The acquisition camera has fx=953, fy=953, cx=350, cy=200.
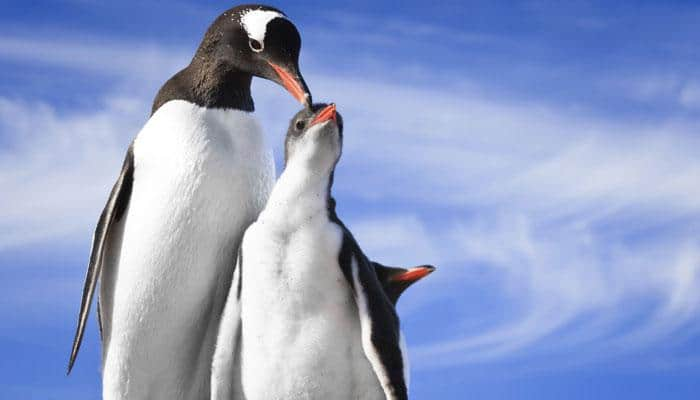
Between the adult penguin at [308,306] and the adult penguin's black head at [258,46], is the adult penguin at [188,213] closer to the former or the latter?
the adult penguin's black head at [258,46]

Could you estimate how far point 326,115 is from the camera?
3.51 metres

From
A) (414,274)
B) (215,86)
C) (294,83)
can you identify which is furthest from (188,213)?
(414,274)

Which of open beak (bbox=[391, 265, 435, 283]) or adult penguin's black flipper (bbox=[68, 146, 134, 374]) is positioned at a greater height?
adult penguin's black flipper (bbox=[68, 146, 134, 374])

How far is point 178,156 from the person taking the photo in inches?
159

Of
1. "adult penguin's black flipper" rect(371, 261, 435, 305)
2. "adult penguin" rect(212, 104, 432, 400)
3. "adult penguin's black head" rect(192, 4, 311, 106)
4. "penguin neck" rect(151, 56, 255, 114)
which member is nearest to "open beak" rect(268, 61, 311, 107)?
"adult penguin's black head" rect(192, 4, 311, 106)

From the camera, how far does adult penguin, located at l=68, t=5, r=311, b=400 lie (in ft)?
13.0

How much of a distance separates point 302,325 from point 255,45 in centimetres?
124

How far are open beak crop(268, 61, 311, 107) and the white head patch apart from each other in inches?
5.4

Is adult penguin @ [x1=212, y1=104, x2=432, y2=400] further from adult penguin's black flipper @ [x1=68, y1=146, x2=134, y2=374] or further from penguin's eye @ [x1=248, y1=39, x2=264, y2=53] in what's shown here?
adult penguin's black flipper @ [x1=68, y1=146, x2=134, y2=374]

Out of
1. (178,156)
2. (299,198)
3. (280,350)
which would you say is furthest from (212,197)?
(280,350)

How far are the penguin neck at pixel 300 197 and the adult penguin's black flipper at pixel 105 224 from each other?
85cm

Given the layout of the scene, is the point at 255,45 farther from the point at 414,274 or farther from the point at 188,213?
the point at 414,274

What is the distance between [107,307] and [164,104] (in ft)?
3.08

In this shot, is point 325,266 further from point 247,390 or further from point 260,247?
point 247,390
